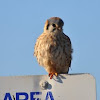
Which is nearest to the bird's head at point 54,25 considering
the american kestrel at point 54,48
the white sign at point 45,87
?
the american kestrel at point 54,48

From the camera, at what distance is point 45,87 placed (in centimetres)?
201

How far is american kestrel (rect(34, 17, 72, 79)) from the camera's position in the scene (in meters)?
4.00

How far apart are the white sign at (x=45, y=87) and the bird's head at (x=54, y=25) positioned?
2.35m

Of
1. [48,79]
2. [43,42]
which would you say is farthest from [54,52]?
[48,79]

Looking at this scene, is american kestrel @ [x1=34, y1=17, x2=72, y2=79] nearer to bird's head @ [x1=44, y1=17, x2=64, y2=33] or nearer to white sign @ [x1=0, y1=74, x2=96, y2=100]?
bird's head @ [x1=44, y1=17, x2=64, y2=33]

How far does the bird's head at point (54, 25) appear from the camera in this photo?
4340mm

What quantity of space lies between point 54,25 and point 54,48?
534mm

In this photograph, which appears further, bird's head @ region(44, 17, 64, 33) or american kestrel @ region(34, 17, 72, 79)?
bird's head @ region(44, 17, 64, 33)

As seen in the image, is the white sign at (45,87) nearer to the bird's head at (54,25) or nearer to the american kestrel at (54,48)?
the american kestrel at (54,48)

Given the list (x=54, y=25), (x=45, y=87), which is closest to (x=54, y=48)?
(x=54, y=25)

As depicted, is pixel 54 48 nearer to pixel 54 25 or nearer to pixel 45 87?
pixel 54 25

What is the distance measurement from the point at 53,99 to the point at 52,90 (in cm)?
7

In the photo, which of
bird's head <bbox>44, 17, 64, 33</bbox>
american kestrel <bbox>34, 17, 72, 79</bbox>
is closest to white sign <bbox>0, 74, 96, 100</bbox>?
american kestrel <bbox>34, 17, 72, 79</bbox>

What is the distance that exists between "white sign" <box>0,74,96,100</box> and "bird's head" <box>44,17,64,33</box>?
2350 mm
